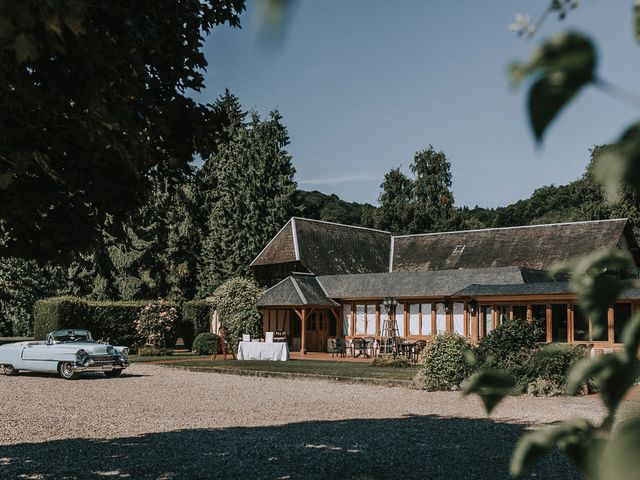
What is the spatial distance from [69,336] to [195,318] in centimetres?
1832

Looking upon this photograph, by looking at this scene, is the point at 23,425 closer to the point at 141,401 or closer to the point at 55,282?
the point at 141,401

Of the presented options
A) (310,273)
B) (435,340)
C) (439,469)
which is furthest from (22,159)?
(310,273)

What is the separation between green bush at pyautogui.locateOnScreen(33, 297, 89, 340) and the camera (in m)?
31.2

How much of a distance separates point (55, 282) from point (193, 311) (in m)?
11.7

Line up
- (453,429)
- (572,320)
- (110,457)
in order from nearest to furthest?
1. (110,457)
2. (453,429)
3. (572,320)

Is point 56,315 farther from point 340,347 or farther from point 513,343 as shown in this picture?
point 513,343

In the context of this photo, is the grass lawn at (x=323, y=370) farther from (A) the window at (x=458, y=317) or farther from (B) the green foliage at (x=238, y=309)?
(B) the green foliage at (x=238, y=309)

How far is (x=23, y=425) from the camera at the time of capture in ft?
38.8

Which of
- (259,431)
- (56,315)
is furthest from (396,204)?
(259,431)

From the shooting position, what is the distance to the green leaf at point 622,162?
67cm

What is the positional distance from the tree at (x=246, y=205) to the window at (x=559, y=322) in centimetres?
2453

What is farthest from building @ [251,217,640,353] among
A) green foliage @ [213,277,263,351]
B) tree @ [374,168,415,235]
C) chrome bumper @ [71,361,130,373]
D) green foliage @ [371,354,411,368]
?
tree @ [374,168,415,235]

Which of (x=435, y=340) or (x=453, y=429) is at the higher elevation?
(x=435, y=340)

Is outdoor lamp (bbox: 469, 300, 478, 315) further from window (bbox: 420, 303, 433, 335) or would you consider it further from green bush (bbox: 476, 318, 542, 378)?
green bush (bbox: 476, 318, 542, 378)
